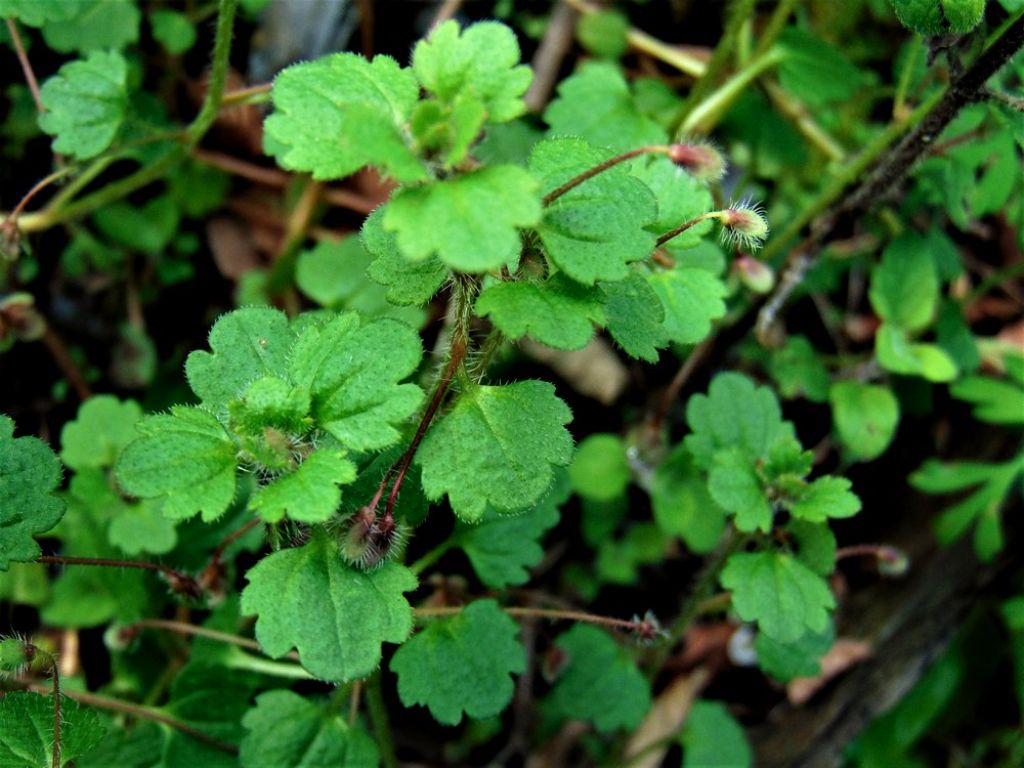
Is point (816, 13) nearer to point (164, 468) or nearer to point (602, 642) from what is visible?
point (602, 642)

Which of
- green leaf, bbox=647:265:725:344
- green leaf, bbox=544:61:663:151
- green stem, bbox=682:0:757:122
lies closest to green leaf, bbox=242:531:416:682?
green leaf, bbox=647:265:725:344

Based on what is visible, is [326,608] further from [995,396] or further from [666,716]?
[995,396]

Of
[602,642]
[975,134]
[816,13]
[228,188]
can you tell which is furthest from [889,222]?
[228,188]

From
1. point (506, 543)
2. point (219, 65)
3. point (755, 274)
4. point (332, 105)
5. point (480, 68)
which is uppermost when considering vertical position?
point (480, 68)

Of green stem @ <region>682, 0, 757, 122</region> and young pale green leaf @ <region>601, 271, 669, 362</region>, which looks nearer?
young pale green leaf @ <region>601, 271, 669, 362</region>

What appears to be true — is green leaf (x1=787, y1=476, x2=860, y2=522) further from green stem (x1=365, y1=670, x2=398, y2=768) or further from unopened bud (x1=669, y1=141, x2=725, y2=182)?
green stem (x1=365, y1=670, x2=398, y2=768)

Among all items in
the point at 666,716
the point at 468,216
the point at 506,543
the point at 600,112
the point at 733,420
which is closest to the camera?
the point at 468,216

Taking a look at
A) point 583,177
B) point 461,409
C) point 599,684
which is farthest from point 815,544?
point 583,177
